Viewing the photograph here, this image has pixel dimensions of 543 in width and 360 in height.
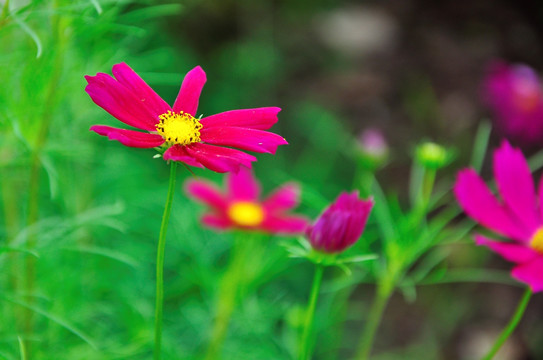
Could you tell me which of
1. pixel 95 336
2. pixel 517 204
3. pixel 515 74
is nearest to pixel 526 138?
pixel 515 74

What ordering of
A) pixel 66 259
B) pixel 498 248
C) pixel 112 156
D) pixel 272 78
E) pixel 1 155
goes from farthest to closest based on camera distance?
pixel 272 78
pixel 112 156
pixel 66 259
pixel 1 155
pixel 498 248

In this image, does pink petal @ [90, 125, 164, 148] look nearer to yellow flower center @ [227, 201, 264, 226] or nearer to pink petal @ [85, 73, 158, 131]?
pink petal @ [85, 73, 158, 131]

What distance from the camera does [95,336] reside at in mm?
806

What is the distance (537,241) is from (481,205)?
0.22 feet

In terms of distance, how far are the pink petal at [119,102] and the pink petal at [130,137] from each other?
0.01 meters

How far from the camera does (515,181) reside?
60 centimetres

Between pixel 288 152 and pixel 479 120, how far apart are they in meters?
0.49

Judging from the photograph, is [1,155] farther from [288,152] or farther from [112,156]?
[288,152]

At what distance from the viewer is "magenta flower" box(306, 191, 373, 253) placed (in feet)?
1.57

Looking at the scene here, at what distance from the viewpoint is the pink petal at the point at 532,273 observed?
Result: 1.57ft

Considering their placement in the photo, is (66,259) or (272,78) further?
(272,78)

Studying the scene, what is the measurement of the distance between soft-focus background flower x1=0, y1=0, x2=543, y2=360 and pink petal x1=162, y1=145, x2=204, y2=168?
0.15 m

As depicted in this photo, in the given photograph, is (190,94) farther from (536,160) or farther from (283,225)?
(536,160)

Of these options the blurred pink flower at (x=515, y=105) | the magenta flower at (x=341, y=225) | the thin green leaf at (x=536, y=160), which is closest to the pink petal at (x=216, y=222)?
the magenta flower at (x=341, y=225)
